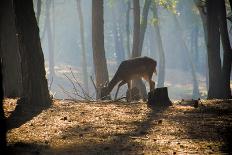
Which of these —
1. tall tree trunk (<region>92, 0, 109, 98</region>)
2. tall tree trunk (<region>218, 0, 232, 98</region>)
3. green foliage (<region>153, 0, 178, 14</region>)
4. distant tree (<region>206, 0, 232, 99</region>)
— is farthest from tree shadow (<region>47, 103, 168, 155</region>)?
green foliage (<region>153, 0, 178, 14</region>)

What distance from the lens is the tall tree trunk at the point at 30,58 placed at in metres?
12.5

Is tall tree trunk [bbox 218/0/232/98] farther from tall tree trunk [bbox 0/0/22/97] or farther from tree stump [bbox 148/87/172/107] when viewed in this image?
tall tree trunk [bbox 0/0/22/97]

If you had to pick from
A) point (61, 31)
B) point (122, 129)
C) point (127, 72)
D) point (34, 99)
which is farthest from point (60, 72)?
point (122, 129)

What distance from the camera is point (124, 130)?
8.90 meters

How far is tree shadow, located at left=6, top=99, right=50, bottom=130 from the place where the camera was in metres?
10.0

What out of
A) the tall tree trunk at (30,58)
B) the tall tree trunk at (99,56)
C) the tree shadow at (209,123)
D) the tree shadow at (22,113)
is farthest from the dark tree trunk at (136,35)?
the tree shadow at (22,113)

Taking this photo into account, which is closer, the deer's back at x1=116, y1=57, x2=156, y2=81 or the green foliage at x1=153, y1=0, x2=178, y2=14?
the deer's back at x1=116, y1=57, x2=156, y2=81

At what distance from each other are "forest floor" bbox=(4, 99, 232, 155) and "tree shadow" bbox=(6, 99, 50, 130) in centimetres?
16

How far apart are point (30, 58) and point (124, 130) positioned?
4920 millimetres

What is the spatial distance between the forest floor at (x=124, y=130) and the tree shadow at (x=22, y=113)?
6.2 inches

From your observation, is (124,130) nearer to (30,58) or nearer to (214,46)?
(30,58)

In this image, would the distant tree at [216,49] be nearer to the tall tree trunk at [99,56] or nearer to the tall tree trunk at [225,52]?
the tall tree trunk at [225,52]

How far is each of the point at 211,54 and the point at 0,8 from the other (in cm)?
953

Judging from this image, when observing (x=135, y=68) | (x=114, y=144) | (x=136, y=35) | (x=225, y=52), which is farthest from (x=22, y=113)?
(x=136, y=35)
